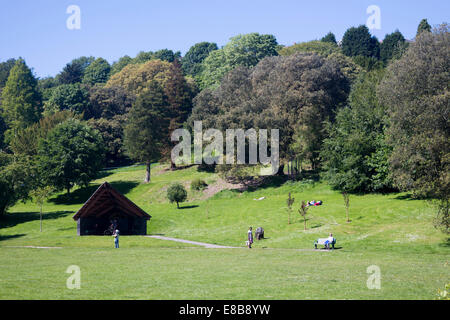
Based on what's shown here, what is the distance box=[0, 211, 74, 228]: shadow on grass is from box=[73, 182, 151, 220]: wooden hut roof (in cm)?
1664

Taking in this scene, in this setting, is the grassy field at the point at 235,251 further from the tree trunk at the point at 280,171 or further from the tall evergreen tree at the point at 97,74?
the tall evergreen tree at the point at 97,74

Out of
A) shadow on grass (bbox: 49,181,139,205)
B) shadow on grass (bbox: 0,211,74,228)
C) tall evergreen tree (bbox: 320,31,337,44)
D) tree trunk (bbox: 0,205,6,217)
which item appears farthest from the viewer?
tall evergreen tree (bbox: 320,31,337,44)

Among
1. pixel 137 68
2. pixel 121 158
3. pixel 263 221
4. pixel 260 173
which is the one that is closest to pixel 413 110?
pixel 263 221

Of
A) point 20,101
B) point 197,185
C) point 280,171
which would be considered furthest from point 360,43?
point 20,101

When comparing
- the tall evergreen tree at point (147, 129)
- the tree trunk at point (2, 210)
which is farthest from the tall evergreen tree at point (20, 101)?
the tree trunk at point (2, 210)

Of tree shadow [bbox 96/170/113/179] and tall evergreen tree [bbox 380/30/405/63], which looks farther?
tall evergreen tree [bbox 380/30/405/63]

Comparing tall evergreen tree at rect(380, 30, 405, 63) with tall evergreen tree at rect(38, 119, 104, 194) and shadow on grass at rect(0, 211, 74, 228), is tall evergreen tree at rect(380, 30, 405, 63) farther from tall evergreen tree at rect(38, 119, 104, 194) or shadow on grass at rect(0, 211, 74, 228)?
shadow on grass at rect(0, 211, 74, 228)

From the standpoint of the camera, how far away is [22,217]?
63.4 metres

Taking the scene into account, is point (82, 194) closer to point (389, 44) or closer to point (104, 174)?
point (104, 174)

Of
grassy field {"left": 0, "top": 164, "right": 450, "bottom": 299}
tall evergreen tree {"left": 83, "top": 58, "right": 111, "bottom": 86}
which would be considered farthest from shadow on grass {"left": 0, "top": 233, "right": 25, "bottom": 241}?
tall evergreen tree {"left": 83, "top": 58, "right": 111, "bottom": 86}

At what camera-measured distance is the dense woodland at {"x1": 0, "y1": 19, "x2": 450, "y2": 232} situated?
Result: 36.3 m

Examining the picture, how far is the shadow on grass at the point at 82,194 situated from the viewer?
73900 mm

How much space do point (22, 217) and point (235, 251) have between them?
134 ft
